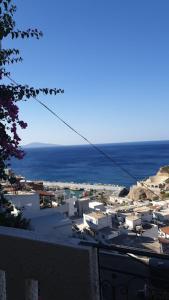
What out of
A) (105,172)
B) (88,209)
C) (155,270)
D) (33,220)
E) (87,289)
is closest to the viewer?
(87,289)

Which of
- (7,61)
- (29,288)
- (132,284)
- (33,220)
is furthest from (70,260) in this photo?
(33,220)

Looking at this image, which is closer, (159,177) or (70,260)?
(70,260)

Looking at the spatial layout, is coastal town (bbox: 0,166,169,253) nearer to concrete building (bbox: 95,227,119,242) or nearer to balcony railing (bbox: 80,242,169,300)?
concrete building (bbox: 95,227,119,242)

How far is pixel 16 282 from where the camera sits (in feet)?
8.87

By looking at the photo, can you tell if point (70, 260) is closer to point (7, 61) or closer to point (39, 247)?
point (39, 247)

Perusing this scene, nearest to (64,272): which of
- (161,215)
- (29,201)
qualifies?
(29,201)

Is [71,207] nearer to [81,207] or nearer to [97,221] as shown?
[81,207]

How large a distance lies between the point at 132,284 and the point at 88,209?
1415 inches

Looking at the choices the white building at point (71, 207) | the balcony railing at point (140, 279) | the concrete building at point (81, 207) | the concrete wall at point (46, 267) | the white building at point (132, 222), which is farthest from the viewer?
the concrete building at point (81, 207)

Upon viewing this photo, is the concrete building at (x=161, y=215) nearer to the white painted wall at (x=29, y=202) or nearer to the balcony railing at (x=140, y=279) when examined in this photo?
the white painted wall at (x=29, y=202)

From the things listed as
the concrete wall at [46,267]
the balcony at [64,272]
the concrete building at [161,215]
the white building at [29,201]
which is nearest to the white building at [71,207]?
the concrete building at [161,215]

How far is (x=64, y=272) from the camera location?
2.44 m

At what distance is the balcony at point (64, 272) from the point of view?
2.39 meters

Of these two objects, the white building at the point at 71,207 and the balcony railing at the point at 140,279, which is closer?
the balcony railing at the point at 140,279
